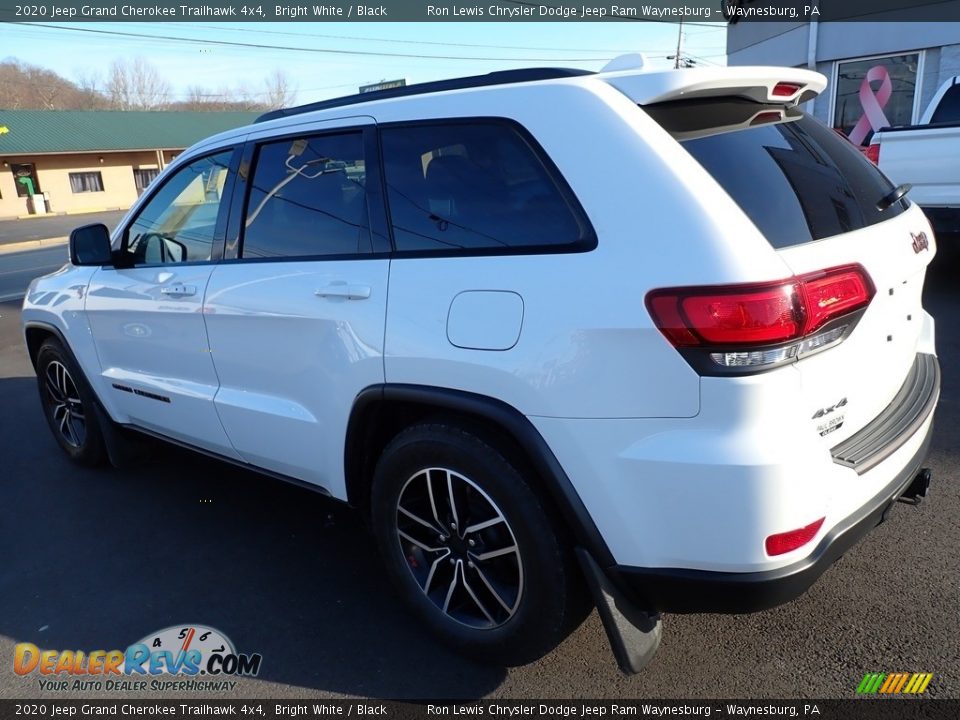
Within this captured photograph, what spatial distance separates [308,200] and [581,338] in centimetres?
147

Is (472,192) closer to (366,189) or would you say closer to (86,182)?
(366,189)

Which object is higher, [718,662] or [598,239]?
[598,239]

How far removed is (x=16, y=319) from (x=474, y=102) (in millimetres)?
9855

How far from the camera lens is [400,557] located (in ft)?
9.18

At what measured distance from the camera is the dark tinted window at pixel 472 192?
2.25 meters

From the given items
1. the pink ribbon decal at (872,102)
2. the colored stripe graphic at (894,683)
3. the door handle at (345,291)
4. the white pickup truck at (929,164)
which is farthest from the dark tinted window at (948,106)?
the door handle at (345,291)

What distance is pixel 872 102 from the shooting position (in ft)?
52.1

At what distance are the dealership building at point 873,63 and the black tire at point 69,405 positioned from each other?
1428 centimetres

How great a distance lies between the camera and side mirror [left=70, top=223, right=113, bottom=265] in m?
3.81

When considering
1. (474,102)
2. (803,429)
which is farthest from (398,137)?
(803,429)

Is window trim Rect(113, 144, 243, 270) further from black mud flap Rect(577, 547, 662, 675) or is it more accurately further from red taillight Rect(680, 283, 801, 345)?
red taillight Rect(680, 283, 801, 345)

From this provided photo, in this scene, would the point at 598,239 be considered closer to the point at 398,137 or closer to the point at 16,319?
the point at 398,137

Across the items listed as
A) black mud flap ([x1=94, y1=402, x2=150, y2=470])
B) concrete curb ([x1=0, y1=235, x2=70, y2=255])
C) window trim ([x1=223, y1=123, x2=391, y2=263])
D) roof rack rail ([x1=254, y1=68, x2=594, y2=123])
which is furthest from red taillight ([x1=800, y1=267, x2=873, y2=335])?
concrete curb ([x1=0, y1=235, x2=70, y2=255])

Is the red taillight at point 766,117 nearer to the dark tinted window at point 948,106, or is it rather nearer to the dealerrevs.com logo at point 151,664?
the dealerrevs.com logo at point 151,664
